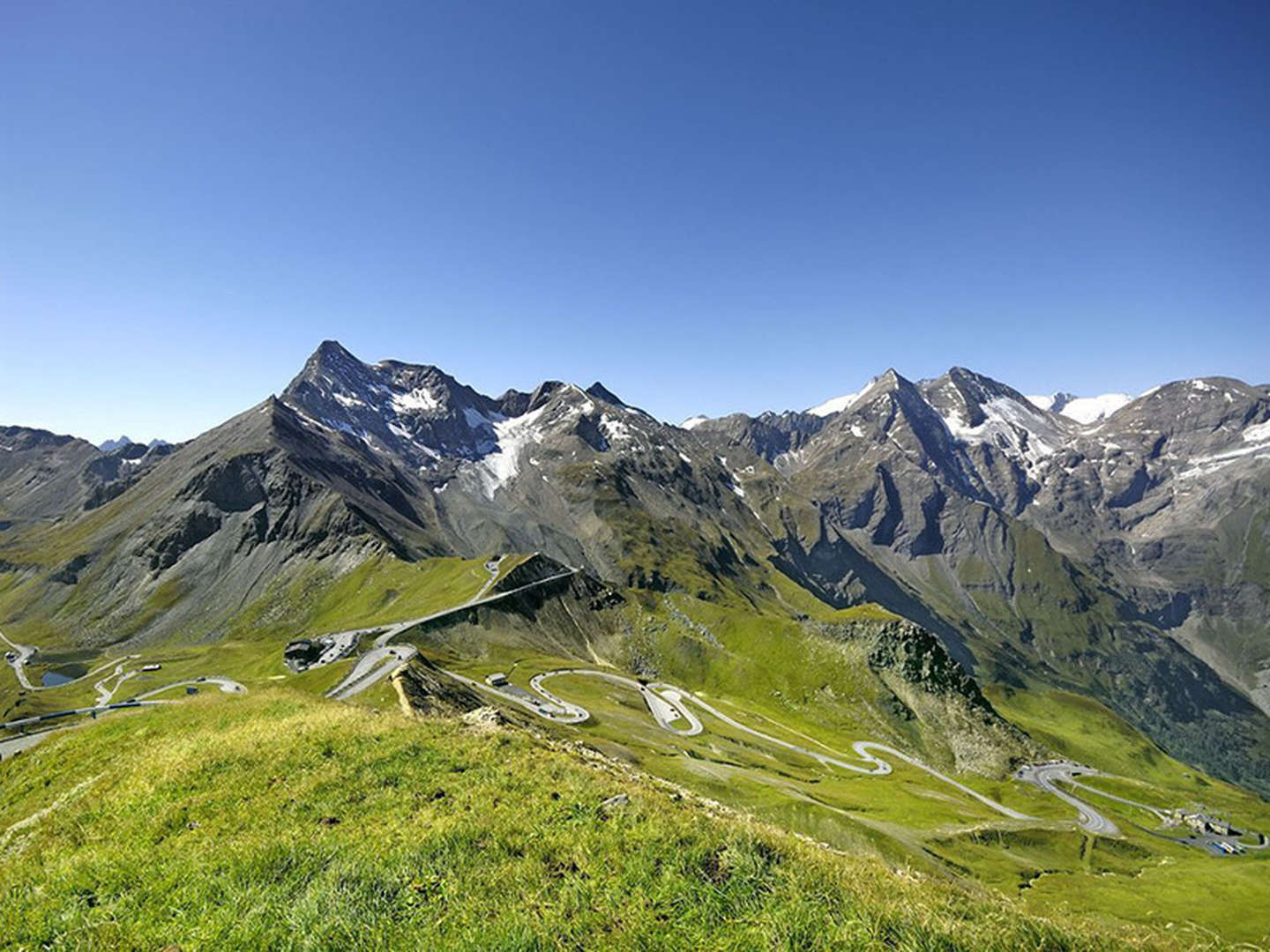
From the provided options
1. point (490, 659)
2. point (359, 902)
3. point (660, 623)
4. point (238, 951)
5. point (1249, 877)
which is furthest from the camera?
point (660, 623)

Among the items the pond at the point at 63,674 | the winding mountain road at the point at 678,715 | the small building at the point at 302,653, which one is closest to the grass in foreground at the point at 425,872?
the winding mountain road at the point at 678,715

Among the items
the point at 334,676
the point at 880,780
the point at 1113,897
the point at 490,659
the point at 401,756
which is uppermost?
the point at 401,756

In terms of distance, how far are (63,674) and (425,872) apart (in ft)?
778

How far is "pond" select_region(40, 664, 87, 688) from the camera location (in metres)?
168

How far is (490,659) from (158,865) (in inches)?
5483

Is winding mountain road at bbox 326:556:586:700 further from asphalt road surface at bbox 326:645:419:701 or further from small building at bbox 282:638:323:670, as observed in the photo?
small building at bbox 282:638:323:670

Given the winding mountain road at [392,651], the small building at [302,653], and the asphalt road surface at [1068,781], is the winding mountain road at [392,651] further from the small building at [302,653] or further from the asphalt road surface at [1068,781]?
the asphalt road surface at [1068,781]

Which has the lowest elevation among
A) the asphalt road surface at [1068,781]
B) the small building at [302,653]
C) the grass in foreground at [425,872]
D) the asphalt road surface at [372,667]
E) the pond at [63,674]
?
the asphalt road surface at [1068,781]

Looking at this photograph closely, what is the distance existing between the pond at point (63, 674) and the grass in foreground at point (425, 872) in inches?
8318

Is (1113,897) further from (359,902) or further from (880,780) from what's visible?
(359,902)

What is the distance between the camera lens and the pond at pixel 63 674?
16788 centimetres

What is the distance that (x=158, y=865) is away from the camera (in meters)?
12.0

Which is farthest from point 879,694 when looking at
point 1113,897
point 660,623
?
point 1113,897

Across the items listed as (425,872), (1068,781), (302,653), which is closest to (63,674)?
(302,653)
